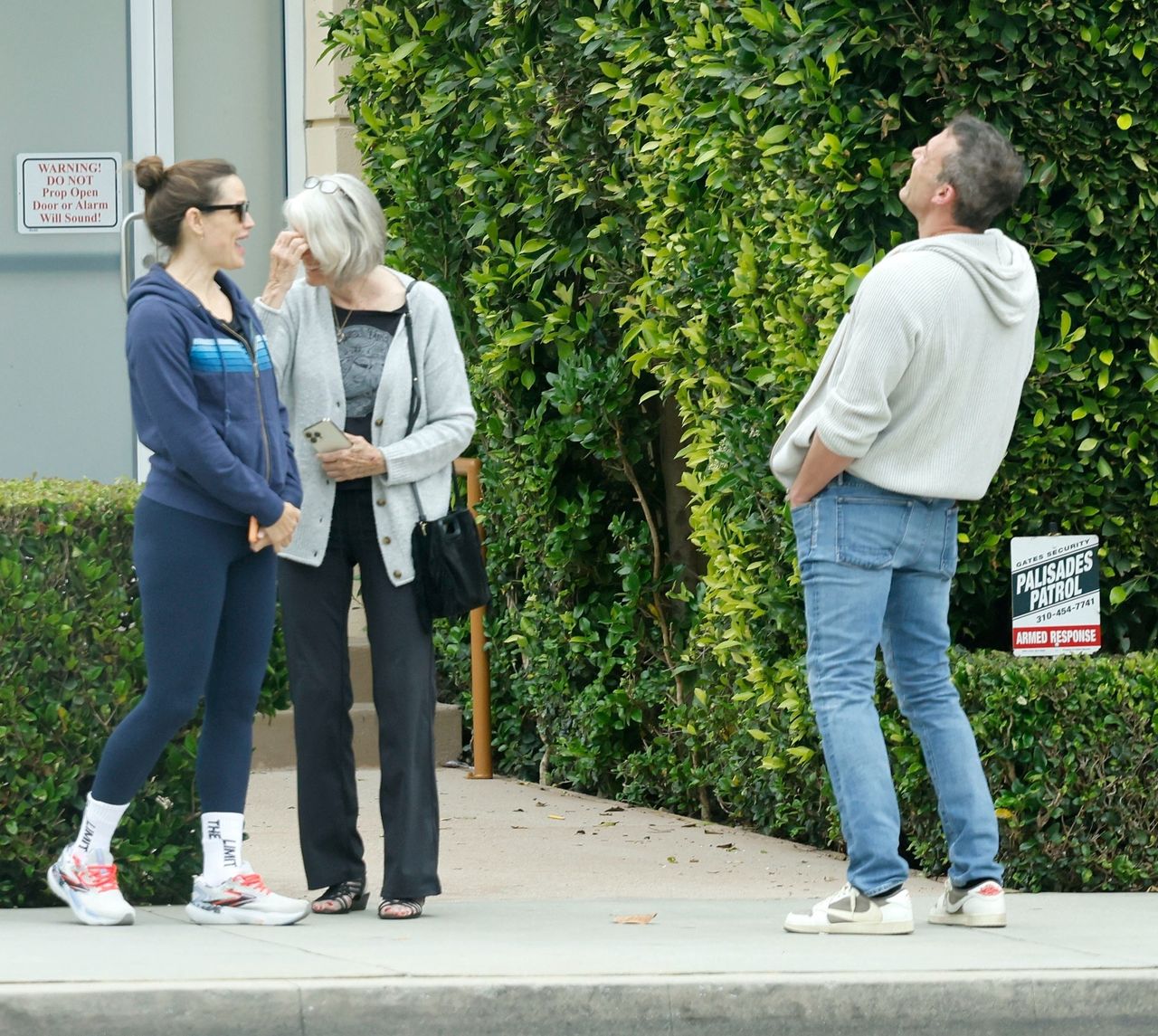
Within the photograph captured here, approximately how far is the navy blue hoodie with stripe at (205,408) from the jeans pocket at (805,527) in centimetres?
126

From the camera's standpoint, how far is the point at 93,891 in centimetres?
530

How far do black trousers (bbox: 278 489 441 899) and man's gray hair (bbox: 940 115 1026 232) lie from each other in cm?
169

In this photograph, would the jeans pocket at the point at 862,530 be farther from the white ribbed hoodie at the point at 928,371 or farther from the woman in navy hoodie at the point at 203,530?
the woman in navy hoodie at the point at 203,530

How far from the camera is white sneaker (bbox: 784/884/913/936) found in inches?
205

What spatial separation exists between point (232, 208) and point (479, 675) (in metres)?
3.47

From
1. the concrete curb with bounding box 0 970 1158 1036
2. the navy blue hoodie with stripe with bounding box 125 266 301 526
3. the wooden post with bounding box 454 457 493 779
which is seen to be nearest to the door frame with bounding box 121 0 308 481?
the wooden post with bounding box 454 457 493 779

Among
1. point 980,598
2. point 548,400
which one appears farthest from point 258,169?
point 980,598

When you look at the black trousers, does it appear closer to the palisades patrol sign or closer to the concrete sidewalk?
the concrete sidewalk

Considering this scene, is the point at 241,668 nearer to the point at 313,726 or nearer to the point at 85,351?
the point at 313,726

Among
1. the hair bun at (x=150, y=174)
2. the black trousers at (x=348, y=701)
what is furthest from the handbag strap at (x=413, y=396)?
the hair bun at (x=150, y=174)

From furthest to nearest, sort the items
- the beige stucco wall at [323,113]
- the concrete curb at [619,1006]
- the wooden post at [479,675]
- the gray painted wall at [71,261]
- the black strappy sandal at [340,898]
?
the gray painted wall at [71,261] → the beige stucco wall at [323,113] → the wooden post at [479,675] → the black strappy sandal at [340,898] → the concrete curb at [619,1006]

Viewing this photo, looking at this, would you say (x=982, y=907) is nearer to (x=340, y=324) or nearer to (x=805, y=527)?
(x=805, y=527)

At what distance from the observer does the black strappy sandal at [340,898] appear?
555cm

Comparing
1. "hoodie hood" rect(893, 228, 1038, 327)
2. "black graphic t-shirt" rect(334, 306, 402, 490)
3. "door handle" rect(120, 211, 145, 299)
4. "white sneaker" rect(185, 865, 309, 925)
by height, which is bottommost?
"white sneaker" rect(185, 865, 309, 925)
